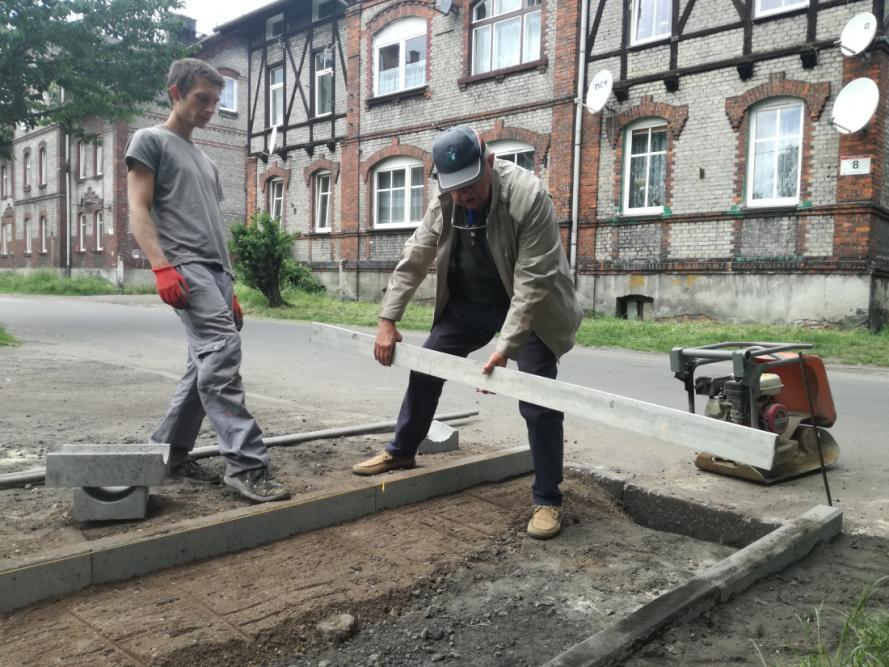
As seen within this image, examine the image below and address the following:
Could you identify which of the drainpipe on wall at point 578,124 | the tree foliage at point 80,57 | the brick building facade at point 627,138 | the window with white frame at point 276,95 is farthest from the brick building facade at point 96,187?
the drainpipe on wall at point 578,124

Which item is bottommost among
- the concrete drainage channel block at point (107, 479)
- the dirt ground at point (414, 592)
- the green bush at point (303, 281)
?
the dirt ground at point (414, 592)

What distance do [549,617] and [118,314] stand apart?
19.1 metres

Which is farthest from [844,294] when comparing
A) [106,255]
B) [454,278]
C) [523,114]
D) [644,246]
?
[106,255]

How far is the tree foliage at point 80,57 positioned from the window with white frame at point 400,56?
288 inches

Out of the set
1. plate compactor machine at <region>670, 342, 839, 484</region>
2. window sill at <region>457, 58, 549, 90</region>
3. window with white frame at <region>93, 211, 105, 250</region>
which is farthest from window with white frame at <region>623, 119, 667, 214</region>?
window with white frame at <region>93, 211, 105, 250</region>

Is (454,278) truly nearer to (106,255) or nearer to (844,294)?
(844,294)

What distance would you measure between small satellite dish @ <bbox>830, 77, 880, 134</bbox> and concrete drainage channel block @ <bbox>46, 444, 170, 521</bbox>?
14.2 m

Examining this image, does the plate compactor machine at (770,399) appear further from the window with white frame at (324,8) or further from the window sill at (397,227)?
the window with white frame at (324,8)

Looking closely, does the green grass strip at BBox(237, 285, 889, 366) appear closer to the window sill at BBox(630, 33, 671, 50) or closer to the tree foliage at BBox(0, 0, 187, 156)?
the window sill at BBox(630, 33, 671, 50)

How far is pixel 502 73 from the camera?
65.0 feet

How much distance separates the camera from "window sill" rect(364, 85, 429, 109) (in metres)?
21.8

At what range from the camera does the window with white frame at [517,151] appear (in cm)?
1953

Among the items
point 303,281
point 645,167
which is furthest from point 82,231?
point 645,167

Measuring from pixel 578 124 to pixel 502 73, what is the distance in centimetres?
301
